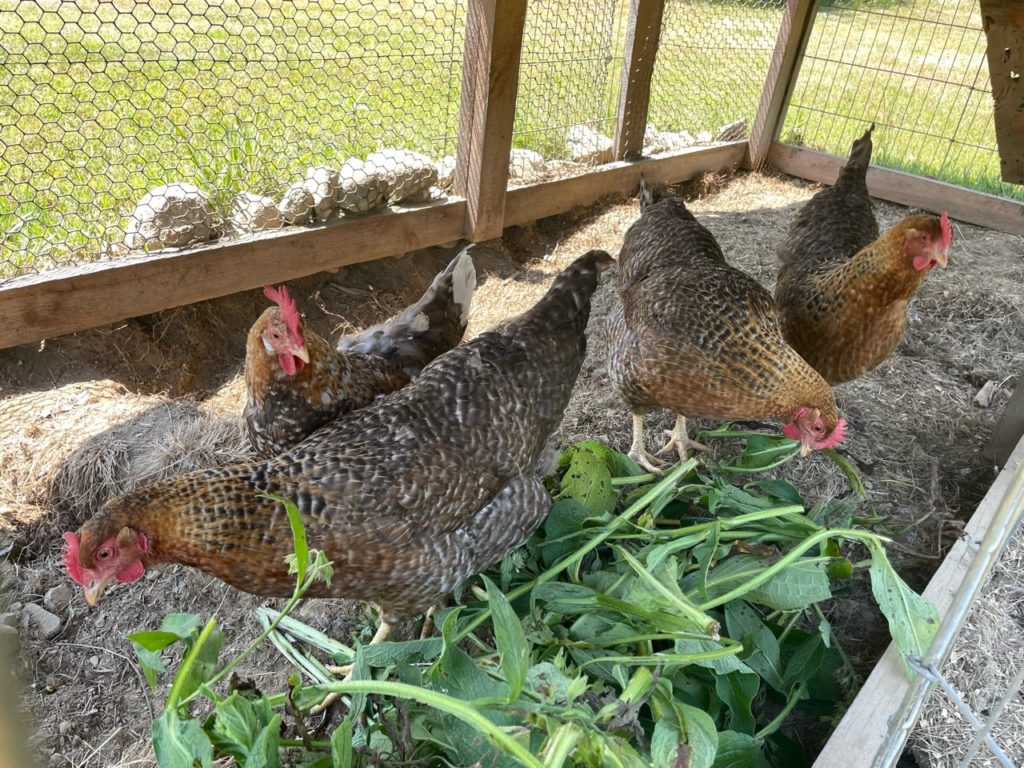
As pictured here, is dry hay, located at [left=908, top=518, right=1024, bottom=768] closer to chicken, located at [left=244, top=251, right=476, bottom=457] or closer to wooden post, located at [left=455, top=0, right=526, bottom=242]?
chicken, located at [left=244, top=251, right=476, bottom=457]

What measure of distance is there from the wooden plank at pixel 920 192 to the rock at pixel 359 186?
319 cm

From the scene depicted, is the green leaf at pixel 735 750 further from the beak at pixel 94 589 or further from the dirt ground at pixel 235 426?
the beak at pixel 94 589

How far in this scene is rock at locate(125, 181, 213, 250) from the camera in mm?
2461

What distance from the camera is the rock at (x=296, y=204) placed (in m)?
2.76

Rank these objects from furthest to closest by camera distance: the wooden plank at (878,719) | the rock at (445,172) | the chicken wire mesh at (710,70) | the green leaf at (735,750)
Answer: the chicken wire mesh at (710,70) < the rock at (445,172) < the green leaf at (735,750) < the wooden plank at (878,719)

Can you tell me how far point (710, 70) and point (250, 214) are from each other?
3.43 metres

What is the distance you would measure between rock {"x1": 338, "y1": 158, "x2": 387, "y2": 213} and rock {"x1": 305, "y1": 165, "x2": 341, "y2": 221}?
0.02 m

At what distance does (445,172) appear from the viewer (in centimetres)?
331

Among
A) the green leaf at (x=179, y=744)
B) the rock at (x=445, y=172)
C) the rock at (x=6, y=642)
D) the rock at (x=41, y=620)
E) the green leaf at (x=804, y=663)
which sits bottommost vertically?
the rock at (x=41, y=620)

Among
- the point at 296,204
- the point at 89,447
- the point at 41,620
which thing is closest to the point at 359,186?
the point at 296,204

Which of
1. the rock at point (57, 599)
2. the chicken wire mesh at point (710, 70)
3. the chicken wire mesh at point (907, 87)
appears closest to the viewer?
the rock at point (57, 599)

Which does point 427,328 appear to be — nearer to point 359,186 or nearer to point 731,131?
point 359,186

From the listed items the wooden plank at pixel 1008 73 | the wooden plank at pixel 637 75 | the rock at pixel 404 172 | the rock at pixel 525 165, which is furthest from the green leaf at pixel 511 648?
the wooden plank at pixel 637 75

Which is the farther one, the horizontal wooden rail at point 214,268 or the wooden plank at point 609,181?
the wooden plank at point 609,181
